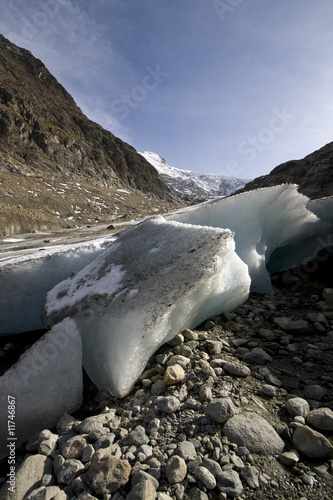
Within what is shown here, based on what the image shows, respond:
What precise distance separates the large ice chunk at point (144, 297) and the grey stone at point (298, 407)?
1124 mm

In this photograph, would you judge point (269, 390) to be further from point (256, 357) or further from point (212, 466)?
point (212, 466)

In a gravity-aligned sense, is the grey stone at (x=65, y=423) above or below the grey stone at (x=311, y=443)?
above

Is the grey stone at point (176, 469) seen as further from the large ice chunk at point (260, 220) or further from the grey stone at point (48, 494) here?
the large ice chunk at point (260, 220)

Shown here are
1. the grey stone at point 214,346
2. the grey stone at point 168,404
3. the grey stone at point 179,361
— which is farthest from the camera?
the grey stone at point 214,346

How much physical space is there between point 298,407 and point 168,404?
895 millimetres

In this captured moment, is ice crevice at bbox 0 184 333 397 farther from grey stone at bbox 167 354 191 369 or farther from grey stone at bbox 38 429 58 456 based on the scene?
grey stone at bbox 38 429 58 456

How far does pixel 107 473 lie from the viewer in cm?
132

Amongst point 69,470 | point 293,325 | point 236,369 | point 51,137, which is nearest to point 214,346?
point 236,369

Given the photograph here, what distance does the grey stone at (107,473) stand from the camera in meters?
1.28

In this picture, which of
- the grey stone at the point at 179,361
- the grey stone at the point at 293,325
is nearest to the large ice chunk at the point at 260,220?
the grey stone at the point at 293,325

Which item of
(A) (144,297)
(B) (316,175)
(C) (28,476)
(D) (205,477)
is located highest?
(B) (316,175)

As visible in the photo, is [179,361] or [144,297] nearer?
[179,361]

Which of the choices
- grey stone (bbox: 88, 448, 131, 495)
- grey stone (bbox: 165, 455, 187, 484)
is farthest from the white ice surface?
grey stone (bbox: 165, 455, 187, 484)

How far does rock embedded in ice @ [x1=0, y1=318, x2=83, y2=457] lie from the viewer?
6.17ft
